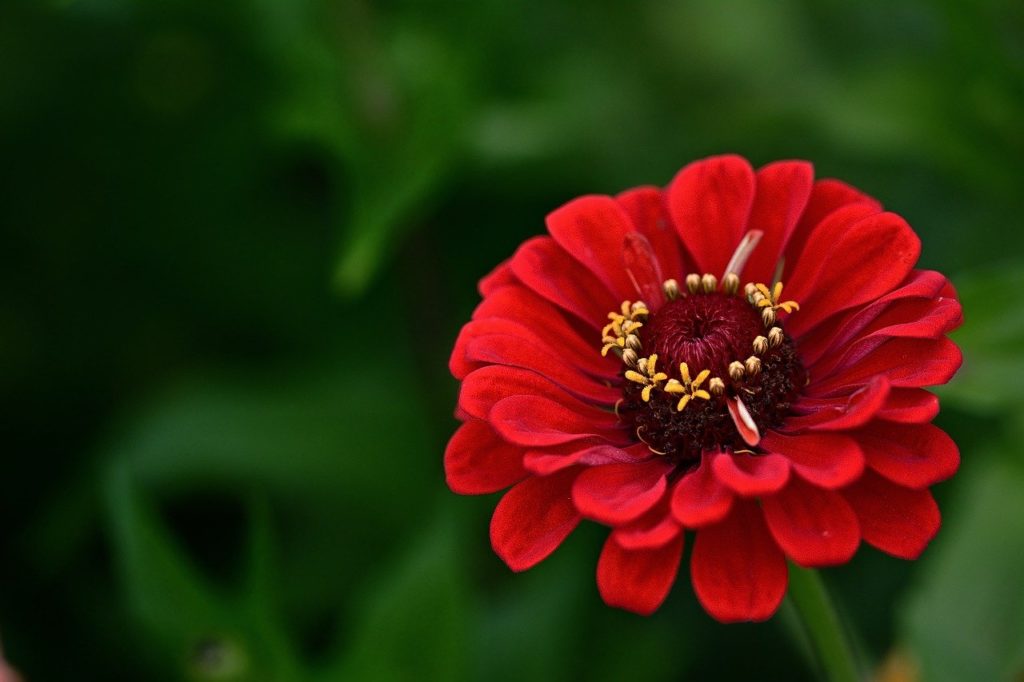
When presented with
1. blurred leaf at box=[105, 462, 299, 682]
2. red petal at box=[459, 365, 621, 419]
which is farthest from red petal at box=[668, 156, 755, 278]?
blurred leaf at box=[105, 462, 299, 682]

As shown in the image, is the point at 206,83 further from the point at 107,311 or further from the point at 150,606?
the point at 150,606

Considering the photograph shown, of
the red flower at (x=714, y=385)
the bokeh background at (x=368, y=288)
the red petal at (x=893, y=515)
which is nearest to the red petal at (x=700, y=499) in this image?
the red flower at (x=714, y=385)

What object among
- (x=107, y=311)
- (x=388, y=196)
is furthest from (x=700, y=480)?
(x=107, y=311)

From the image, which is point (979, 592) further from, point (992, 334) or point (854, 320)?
point (854, 320)

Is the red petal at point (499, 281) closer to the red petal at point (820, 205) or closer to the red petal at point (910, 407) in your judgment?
the red petal at point (820, 205)

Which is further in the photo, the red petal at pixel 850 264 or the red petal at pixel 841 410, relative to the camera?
the red petal at pixel 850 264

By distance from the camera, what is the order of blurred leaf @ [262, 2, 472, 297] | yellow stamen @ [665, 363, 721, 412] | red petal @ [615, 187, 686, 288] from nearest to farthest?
yellow stamen @ [665, 363, 721, 412] < red petal @ [615, 187, 686, 288] < blurred leaf @ [262, 2, 472, 297]

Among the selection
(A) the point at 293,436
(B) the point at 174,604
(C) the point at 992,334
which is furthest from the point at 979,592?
(A) the point at 293,436

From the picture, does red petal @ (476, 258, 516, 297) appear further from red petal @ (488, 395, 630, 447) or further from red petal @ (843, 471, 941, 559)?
red petal @ (843, 471, 941, 559)
